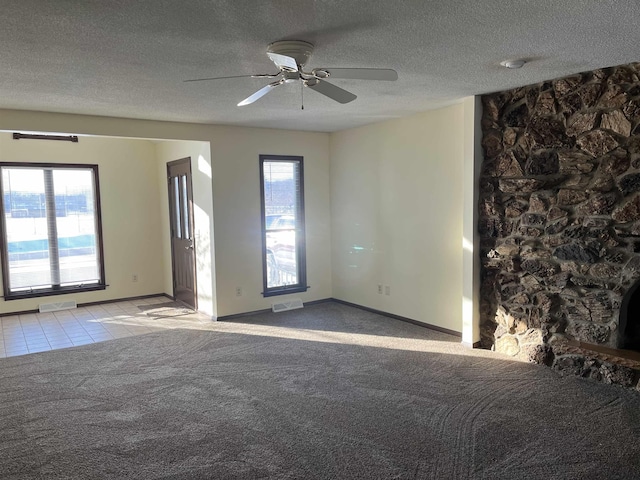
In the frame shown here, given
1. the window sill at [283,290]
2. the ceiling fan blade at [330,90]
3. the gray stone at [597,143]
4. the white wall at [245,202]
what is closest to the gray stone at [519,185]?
the gray stone at [597,143]

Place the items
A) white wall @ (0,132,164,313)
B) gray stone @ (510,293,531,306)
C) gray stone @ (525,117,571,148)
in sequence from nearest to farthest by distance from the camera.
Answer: gray stone @ (525,117,571,148) < gray stone @ (510,293,531,306) < white wall @ (0,132,164,313)

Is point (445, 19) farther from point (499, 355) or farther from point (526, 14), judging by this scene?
point (499, 355)

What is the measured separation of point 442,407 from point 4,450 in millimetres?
2876

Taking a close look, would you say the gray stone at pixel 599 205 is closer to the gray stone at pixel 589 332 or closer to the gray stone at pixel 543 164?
the gray stone at pixel 543 164

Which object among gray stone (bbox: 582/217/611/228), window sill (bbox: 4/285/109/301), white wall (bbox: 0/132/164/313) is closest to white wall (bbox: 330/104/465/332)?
gray stone (bbox: 582/217/611/228)

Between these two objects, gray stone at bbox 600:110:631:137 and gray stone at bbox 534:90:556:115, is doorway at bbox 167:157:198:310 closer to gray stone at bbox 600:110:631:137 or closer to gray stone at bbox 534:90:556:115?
gray stone at bbox 534:90:556:115

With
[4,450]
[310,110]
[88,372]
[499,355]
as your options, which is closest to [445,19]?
[310,110]

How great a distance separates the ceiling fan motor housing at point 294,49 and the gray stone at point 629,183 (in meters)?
2.52

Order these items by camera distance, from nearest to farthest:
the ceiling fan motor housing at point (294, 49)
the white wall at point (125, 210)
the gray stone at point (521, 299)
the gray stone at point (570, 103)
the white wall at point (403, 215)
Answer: the ceiling fan motor housing at point (294, 49) < the gray stone at point (570, 103) < the gray stone at point (521, 299) < the white wall at point (403, 215) < the white wall at point (125, 210)

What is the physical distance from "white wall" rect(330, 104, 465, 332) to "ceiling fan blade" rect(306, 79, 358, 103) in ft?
6.46

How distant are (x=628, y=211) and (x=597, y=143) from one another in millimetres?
577

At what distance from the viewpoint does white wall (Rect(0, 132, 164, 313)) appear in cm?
668

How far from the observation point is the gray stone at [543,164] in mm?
3898

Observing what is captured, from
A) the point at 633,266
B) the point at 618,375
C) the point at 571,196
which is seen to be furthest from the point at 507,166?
the point at 618,375
